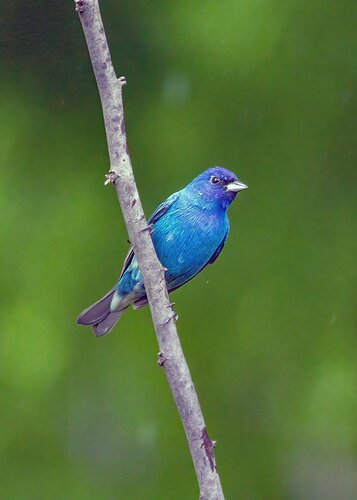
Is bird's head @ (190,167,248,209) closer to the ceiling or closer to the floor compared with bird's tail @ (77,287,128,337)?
closer to the ceiling

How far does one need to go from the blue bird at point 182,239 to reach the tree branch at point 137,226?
2.22 ft

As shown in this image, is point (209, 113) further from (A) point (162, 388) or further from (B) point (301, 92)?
(A) point (162, 388)

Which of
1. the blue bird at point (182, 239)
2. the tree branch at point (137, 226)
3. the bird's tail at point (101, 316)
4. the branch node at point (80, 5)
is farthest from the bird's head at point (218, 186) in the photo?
the branch node at point (80, 5)

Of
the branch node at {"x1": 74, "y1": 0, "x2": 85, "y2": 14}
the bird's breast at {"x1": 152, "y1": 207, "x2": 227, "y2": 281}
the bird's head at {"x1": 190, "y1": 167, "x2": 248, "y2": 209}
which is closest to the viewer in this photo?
the branch node at {"x1": 74, "y1": 0, "x2": 85, "y2": 14}

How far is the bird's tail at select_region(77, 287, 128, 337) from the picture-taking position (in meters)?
2.84

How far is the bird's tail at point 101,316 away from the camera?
9.30 ft

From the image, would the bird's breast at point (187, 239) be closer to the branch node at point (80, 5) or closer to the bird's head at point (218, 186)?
the bird's head at point (218, 186)

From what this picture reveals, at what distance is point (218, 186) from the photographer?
9.28ft

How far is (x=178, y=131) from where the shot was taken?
3912 mm

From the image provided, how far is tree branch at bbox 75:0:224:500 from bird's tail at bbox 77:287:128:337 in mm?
824

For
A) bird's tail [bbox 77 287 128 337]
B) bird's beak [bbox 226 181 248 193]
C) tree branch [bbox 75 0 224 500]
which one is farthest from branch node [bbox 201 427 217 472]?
bird's beak [bbox 226 181 248 193]

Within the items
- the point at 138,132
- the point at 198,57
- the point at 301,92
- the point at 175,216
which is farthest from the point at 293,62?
the point at 175,216

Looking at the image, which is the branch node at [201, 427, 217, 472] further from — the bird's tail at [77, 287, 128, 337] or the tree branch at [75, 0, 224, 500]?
the bird's tail at [77, 287, 128, 337]

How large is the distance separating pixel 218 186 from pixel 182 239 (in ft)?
0.73
